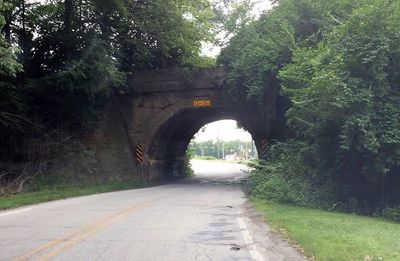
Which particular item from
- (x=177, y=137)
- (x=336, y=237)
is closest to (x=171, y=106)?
(x=177, y=137)

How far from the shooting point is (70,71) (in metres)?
19.9

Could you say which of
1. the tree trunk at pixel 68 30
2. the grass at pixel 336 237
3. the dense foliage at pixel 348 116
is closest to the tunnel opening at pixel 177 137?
the tree trunk at pixel 68 30

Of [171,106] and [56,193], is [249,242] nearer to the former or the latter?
[56,193]

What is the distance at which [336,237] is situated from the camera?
852cm

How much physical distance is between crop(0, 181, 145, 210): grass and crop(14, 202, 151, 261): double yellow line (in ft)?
14.4

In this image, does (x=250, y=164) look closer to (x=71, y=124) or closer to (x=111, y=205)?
(x=71, y=124)

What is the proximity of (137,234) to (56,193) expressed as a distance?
9440 mm

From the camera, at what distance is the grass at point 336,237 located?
23.5 feet

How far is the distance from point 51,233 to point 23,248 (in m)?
1.46

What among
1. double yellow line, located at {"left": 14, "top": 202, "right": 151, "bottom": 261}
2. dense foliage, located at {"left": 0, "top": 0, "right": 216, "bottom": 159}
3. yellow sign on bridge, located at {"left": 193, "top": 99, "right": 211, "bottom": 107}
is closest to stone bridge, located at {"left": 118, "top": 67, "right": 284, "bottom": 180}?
yellow sign on bridge, located at {"left": 193, "top": 99, "right": 211, "bottom": 107}

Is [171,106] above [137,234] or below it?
above

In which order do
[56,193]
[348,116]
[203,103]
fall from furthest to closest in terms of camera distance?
1. [203,103]
2. [56,193]
3. [348,116]

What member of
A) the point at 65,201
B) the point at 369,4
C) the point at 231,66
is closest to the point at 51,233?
the point at 65,201

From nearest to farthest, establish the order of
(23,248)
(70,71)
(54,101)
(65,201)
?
(23,248) < (65,201) < (70,71) < (54,101)
